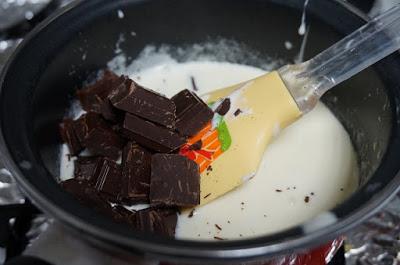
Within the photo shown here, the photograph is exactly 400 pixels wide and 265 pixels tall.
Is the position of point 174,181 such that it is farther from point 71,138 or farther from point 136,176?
point 71,138

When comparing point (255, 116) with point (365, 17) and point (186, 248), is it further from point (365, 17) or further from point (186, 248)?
point (186, 248)

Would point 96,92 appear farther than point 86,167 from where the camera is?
Yes

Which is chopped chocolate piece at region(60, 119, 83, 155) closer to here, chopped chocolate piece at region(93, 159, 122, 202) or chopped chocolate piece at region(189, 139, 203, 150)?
chopped chocolate piece at region(93, 159, 122, 202)

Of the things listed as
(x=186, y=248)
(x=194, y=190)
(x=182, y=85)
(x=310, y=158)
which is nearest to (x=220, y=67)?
(x=182, y=85)

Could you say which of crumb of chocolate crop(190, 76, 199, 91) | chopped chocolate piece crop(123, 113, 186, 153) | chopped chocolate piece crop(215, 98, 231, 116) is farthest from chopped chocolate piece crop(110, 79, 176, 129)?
crumb of chocolate crop(190, 76, 199, 91)

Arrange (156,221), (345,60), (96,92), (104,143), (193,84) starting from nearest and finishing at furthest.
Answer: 1. (156,221)
2. (345,60)
3. (104,143)
4. (96,92)
5. (193,84)

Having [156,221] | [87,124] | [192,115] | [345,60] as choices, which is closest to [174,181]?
[156,221]
